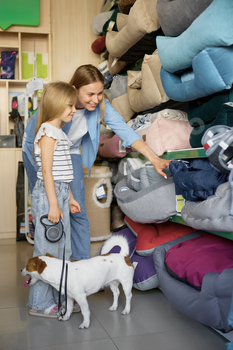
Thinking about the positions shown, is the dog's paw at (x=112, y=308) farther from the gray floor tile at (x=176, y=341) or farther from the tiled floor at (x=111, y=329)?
the gray floor tile at (x=176, y=341)

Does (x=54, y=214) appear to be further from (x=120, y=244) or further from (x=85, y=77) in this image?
(x=85, y=77)

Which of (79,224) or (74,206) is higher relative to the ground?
(74,206)

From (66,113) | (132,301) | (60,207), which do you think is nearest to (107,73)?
(66,113)

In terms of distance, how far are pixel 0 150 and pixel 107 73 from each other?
4.00 ft

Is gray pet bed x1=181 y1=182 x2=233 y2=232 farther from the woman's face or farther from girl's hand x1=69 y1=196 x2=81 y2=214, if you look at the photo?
the woman's face

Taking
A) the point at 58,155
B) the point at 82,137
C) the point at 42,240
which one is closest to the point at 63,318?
the point at 42,240

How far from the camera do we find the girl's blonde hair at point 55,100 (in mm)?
1438

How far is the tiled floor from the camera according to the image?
1.18 meters

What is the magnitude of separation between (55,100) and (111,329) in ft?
3.14

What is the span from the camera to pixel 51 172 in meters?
1.40

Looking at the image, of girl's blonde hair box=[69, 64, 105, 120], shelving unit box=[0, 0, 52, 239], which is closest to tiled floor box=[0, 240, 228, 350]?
girl's blonde hair box=[69, 64, 105, 120]

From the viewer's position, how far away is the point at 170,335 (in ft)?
4.07

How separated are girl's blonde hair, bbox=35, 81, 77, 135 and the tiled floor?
2.81 ft

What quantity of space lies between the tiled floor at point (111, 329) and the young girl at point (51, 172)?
0.30 ft
